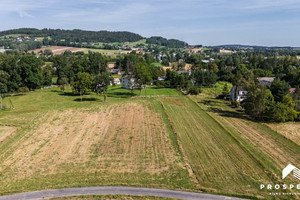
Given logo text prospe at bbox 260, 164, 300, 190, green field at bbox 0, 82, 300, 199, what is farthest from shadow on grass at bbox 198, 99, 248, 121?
logo text prospe at bbox 260, 164, 300, 190

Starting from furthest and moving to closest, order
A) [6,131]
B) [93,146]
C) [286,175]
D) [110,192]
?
[6,131]
[93,146]
[286,175]
[110,192]

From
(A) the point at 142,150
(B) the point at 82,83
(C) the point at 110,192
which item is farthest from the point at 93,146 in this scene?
(B) the point at 82,83

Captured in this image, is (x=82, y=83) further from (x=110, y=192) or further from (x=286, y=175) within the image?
(x=286, y=175)

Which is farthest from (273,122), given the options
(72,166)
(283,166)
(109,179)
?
(72,166)

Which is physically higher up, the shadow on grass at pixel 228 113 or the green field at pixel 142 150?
the shadow on grass at pixel 228 113

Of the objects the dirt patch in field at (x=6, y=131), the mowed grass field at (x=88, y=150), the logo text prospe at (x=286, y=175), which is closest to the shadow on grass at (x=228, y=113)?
the mowed grass field at (x=88, y=150)

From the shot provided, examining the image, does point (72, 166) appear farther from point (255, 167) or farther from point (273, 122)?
point (273, 122)

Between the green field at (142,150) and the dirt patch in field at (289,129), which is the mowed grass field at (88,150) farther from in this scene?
the dirt patch in field at (289,129)
